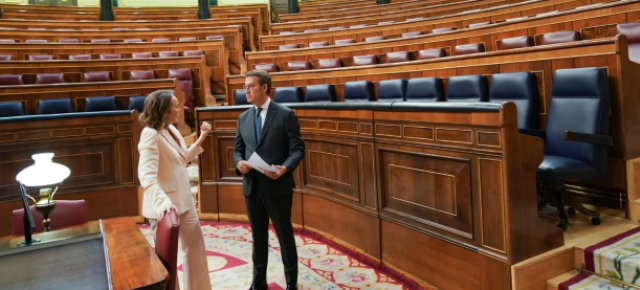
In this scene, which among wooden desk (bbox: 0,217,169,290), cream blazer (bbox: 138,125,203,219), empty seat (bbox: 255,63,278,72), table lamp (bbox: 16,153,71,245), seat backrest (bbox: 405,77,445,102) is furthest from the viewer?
empty seat (bbox: 255,63,278,72)

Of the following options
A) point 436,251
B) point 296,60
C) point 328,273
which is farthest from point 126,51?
point 436,251

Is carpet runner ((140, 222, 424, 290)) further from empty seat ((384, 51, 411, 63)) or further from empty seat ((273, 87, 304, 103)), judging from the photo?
empty seat ((384, 51, 411, 63))

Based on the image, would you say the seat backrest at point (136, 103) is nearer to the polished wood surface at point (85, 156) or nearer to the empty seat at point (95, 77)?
the polished wood surface at point (85, 156)

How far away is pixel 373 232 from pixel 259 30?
4897 millimetres

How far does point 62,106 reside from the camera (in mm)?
2580

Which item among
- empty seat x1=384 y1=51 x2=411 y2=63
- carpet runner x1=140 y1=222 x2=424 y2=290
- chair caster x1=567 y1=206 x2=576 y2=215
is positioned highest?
empty seat x1=384 y1=51 x2=411 y2=63

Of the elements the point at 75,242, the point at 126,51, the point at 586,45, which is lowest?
the point at 75,242

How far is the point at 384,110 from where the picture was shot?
1.37m

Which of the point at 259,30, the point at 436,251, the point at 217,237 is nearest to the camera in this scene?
the point at 436,251

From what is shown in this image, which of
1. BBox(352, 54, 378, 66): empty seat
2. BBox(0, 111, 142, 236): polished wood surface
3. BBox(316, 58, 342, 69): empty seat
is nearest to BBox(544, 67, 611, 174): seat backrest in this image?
BBox(352, 54, 378, 66): empty seat

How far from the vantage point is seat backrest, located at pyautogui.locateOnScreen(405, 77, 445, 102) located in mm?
1782

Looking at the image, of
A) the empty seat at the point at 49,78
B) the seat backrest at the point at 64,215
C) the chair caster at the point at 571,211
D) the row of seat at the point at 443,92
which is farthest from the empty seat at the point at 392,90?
the empty seat at the point at 49,78

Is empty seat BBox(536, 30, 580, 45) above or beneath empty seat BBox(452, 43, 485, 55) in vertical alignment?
beneath

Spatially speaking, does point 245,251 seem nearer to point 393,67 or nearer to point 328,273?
point 328,273
